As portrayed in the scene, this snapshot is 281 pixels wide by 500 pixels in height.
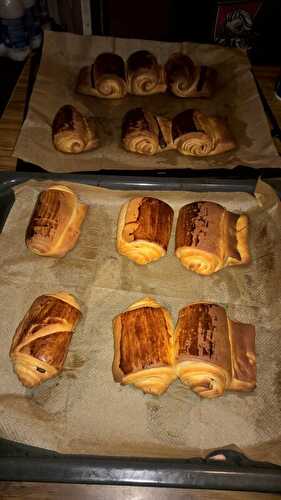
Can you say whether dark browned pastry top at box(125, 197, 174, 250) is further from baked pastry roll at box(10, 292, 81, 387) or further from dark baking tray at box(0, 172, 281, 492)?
dark baking tray at box(0, 172, 281, 492)

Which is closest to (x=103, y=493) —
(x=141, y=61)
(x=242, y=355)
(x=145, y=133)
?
(x=242, y=355)

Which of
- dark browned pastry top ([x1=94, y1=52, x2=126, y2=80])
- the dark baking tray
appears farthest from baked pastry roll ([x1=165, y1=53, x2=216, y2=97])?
the dark baking tray

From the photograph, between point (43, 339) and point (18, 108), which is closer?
point (43, 339)

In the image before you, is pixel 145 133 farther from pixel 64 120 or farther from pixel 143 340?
pixel 143 340

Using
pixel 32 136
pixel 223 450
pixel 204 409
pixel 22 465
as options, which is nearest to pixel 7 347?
pixel 22 465

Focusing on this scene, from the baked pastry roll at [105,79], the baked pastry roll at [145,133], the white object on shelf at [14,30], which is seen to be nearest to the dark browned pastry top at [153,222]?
the baked pastry roll at [145,133]

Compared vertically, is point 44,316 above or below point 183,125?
below
